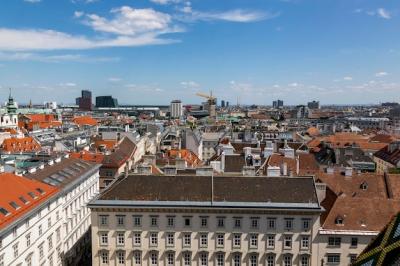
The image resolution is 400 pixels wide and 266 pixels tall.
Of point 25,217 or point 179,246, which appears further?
point 179,246

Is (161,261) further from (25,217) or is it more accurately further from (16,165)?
(16,165)

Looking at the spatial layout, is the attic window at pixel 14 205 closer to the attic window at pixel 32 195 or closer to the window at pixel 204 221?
the attic window at pixel 32 195

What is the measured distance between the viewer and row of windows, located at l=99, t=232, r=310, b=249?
52.0 metres

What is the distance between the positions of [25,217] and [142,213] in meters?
14.2

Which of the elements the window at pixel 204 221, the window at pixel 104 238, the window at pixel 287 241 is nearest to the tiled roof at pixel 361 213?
the window at pixel 287 241

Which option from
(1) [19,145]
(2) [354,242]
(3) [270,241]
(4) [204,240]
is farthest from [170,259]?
(1) [19,145]

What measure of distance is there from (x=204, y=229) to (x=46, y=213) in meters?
22.5

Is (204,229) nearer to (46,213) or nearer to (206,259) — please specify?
(206,259)

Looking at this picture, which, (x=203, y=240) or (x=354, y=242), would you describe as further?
(x=203, y=240)

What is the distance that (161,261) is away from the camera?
52.7m

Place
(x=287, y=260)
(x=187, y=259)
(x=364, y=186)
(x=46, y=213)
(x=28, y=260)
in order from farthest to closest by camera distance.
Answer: (x=364, y=186) < (x=46, y=213) < (x=187, y=259) < (x=287, y=260) < (x=28, y=260)

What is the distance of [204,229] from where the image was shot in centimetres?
5231

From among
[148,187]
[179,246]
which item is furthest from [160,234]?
[148,187]

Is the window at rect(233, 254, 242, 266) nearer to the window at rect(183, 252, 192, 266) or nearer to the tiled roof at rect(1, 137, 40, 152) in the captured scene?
the window at rect(183, 252, 192, 266)
